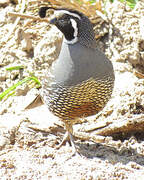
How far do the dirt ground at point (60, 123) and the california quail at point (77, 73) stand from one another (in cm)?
40

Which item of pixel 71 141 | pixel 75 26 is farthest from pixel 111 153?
pixel 75 26

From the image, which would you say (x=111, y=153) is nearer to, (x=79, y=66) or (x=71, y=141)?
(x=71, y=141)

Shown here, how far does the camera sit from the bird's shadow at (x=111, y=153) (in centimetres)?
316

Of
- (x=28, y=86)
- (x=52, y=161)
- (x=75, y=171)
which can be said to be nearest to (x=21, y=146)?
(x=52, y=161)

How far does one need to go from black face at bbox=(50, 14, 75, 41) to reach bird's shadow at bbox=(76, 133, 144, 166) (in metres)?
1.09

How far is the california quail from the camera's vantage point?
3.01 metres

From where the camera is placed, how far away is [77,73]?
3.01m

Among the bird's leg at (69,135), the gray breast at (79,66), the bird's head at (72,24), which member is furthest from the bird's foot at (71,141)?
→ the bird's head at (72,24)

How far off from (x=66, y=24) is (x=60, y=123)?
121 centimetres

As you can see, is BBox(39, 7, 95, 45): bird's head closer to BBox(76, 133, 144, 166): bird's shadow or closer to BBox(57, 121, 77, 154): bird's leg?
BBox(57, 121, 77, 154): bird's leg

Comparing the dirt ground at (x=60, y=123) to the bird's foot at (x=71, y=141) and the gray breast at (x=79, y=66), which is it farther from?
the gray breast at (x=79, y=66)

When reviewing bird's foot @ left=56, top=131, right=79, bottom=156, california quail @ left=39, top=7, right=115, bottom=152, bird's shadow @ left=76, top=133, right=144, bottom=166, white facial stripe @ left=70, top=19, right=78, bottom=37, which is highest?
white facial stripe @ left=70, top=19, right=78, bottom=37

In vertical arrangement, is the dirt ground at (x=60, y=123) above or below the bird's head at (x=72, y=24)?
below

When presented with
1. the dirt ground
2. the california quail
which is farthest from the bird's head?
the dirt ground
